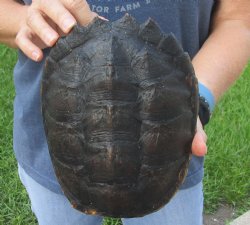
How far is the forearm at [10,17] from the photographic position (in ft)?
3.36

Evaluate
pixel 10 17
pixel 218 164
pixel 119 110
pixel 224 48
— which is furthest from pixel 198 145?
pixel 218 164

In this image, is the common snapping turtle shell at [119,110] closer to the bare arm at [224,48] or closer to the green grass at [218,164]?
the bare arm at [224,48]

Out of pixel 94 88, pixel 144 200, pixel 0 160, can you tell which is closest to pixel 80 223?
pixel 144 200

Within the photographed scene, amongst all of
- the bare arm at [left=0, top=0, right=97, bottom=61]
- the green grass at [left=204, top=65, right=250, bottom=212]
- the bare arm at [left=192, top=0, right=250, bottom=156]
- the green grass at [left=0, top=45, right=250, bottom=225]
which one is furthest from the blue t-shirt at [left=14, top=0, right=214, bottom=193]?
the green grass at [left=204, top=65, right=250, bottom=212]

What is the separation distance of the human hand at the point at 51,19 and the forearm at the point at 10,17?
12 cm

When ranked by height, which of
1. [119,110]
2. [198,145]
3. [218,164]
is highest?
[119,110]

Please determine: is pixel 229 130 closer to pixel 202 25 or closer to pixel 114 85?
pixel 202 25

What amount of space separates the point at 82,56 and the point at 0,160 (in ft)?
4.64

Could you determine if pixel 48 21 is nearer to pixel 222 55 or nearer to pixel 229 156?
pixel 222 55

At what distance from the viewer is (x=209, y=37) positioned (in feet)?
3.77

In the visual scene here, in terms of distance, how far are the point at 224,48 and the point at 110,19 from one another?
9.3 inches

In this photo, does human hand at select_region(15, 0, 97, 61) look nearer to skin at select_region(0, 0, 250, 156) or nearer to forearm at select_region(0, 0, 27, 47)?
skin at select_region(0, 0, 250, 156)

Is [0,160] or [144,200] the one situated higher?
[144,200]

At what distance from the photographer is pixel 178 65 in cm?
85
